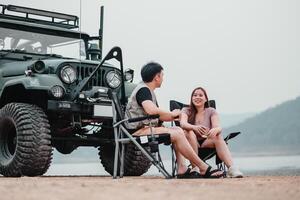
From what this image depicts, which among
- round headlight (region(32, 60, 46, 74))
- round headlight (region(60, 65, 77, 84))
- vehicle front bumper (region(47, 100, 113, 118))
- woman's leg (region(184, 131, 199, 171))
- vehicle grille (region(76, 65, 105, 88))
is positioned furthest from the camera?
vehicle grille (region(76, 65, 105, 88))

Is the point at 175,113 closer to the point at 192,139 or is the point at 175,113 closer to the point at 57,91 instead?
the point at 192,139

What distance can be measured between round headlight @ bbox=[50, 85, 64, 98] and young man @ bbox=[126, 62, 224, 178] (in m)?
1.13

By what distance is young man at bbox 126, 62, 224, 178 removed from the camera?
5.89m

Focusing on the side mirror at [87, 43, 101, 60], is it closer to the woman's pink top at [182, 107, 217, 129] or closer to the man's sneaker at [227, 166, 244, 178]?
the woman's pink top at [182, 107, 217, 129]

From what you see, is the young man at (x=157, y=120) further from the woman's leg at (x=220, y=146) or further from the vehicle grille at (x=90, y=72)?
the vehicle grille at (x=90, y=72)

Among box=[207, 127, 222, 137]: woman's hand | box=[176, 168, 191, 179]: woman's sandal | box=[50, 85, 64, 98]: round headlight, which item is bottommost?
box=[176, 168, 191, 179]: woman's sandal

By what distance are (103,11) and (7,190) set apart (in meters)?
4.63

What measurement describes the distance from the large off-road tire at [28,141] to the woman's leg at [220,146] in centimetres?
177

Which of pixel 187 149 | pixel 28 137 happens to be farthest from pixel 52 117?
pixel 187 149

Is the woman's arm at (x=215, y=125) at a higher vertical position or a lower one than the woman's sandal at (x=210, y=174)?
higher

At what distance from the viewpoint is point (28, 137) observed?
6.73 metres

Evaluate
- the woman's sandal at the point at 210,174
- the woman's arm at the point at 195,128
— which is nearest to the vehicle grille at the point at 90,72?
the woman's arm at the point at 195,128

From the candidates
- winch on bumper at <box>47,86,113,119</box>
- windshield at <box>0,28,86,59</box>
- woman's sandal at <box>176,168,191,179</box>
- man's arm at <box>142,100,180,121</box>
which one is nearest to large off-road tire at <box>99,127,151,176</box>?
winch on bumper at <box>47,86,113,119</box>

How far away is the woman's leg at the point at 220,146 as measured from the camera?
20.0ft
